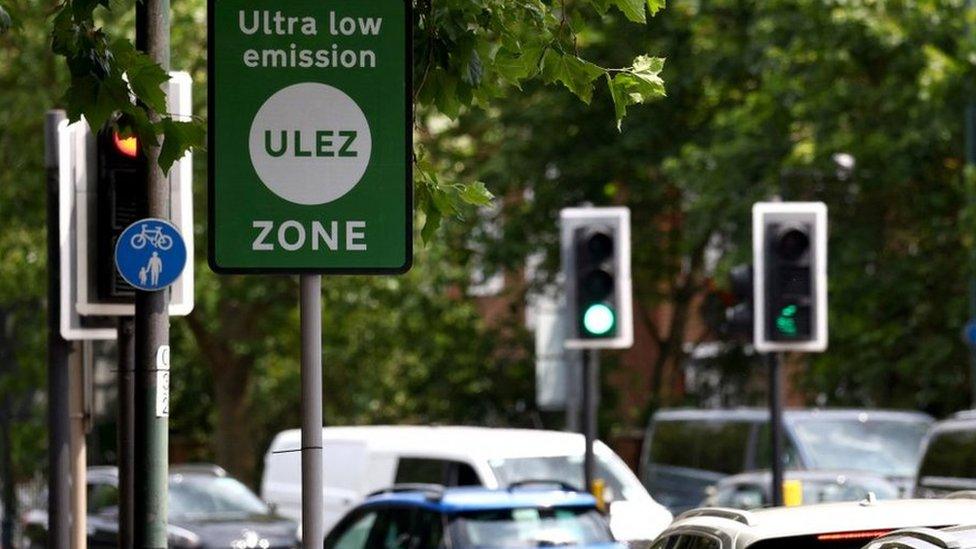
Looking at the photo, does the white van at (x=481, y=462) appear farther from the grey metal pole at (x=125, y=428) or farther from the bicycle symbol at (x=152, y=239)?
the bicycle symbol at (x=152, y=239)

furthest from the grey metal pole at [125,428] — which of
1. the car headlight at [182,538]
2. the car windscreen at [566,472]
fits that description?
the car headlight at [182,538]

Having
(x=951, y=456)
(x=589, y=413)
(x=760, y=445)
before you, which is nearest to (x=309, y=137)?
(x=589, y=413)

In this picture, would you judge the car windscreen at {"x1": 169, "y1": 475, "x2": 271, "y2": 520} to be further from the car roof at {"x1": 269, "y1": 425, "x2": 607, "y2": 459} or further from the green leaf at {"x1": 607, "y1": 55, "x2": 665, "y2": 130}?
the green leaf at {"x1": 607, "y1": 55, "x2": 665, "y2": 130}

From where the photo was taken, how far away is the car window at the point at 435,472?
20047 mm

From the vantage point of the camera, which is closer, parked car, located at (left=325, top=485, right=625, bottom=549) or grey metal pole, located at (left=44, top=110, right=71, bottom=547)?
grey metal pole, located at (left=44, top=110, right=71, bottom=547)

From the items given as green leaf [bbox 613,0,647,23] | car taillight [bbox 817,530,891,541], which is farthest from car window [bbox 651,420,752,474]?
green leaf [bbox 613,0,647,23]

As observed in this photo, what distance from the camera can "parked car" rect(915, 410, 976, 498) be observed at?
18266 mm

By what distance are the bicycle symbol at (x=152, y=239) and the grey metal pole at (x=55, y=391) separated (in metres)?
2.47

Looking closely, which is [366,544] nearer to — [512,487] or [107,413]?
[512,487]

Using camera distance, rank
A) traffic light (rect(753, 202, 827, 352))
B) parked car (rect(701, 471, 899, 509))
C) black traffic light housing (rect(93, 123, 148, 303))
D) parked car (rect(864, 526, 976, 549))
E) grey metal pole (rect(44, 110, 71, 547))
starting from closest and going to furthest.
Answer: parked car (rect(864, 526, 976, 549))
black traffic light housing (rect(93, 123, 148, 303))
grey metal pole (rect(44, 110, 71, 547))
traffic light (rect(753, 202, 827, 352))
parked car (rect(701, 471, 899, 509))

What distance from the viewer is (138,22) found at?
291 inches

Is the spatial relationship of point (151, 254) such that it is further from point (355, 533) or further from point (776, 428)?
point (776, 428)

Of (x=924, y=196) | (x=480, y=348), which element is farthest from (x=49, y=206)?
(x=480, y=348)

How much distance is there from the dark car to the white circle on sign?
16.1 metres
